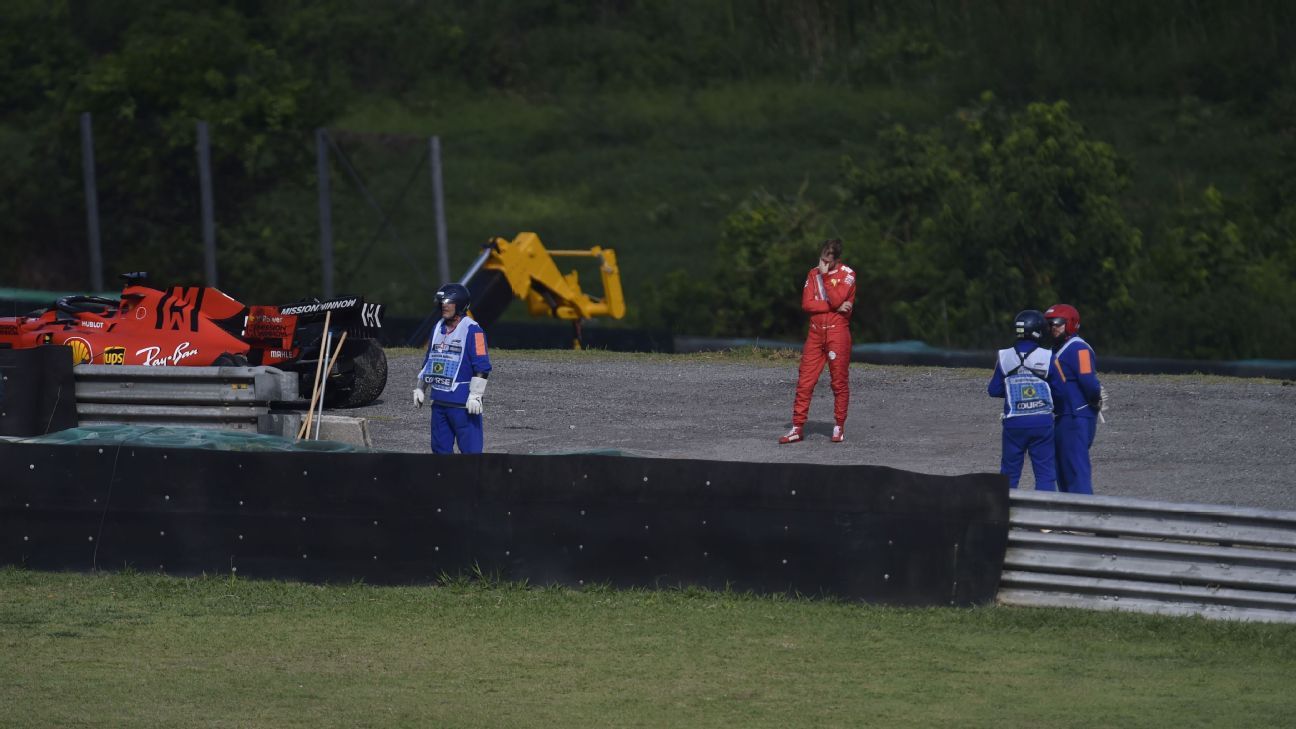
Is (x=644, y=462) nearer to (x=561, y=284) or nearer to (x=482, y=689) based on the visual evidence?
(x=482, y=689)

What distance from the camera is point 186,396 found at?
14.4 metres

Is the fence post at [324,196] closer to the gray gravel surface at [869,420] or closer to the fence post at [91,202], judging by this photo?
the fence post at [91,202]

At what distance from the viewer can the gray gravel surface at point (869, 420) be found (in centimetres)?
1502

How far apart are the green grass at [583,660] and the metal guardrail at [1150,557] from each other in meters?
0.16

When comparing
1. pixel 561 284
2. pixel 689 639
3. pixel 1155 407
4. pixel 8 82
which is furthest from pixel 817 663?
pixel 8 82

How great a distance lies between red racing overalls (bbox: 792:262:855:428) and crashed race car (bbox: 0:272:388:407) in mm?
4118

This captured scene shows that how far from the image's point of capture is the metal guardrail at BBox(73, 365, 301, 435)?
46.9ft

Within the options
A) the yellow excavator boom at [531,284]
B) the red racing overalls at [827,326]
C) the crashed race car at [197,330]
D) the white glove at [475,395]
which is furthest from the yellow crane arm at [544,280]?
the white glove at [475,395]

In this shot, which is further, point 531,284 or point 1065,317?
point 531,284

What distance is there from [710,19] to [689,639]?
49.2 m

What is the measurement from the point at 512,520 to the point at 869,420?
7.49m

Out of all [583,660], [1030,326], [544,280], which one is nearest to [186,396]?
[583,660]

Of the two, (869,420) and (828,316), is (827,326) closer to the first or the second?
(828,316)

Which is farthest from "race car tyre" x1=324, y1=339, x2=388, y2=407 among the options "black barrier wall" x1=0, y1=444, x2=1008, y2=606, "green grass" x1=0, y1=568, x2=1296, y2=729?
"green grass" x1=0, y1=568, x2=1296, y2=729
